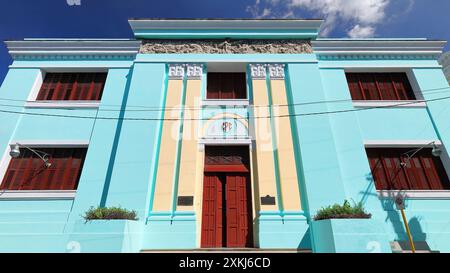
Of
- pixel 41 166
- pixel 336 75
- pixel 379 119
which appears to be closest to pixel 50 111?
pixel 41 166

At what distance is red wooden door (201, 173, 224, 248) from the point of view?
7828 mm

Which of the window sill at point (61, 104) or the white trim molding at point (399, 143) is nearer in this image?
the white trim molding at point (399, 143)

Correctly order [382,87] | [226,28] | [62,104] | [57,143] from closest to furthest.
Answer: [57,143]
[62,104]
[382,87]
[226,28]

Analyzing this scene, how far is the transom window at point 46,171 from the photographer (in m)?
8.66

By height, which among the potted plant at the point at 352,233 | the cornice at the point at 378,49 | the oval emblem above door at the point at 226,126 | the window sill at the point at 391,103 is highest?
the cornice at the point at 378,49

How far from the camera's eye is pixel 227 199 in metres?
8.37

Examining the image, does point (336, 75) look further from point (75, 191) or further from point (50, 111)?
point (50, 111)

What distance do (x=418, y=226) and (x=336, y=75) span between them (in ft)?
20.7

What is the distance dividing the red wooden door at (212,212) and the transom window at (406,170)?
5.64 m

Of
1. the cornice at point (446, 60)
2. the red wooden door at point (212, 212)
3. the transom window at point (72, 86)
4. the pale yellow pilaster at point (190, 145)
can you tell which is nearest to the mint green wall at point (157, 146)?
the transom window at point (72, 86)

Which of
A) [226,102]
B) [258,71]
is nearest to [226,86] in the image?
[226,102]

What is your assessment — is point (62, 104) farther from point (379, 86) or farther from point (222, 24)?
point (379, 86)

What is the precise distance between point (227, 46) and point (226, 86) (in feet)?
6.03

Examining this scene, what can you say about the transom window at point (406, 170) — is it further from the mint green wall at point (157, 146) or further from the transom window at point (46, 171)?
the transom window at point (46, 171)
